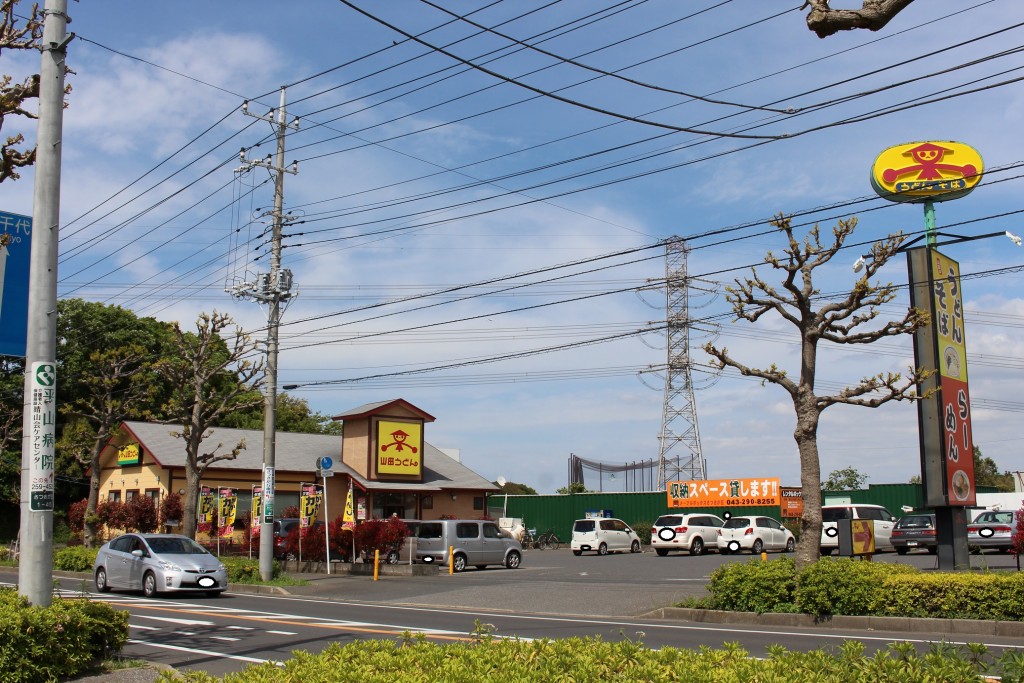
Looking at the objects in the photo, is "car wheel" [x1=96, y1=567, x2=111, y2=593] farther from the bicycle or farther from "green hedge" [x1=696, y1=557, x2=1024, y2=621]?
the bicycle

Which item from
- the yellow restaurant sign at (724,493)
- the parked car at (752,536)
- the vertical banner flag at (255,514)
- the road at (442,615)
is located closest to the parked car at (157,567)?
the road at (442,615)

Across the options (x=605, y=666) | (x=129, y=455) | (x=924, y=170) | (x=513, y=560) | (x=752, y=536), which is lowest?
(x=513, y=560)

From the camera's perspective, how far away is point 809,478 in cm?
1691

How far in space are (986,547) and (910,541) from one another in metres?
3.35

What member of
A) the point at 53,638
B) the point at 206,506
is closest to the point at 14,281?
the point at 53,638

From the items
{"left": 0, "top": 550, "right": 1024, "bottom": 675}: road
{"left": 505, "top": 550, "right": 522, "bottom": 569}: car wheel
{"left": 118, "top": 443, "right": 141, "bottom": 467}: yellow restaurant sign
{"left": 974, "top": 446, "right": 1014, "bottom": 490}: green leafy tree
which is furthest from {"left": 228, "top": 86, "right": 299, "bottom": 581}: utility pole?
{"left": 974, "top": 446, "right": 1014, "bottom": 490}: green leafy tree

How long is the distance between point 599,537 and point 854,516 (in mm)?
11275

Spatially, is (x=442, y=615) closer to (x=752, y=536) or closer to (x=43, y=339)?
(x=43, y=339)

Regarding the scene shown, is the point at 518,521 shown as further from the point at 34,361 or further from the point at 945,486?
the point at 34,361

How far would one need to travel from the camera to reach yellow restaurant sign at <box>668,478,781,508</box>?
4728 cm

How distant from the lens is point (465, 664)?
5.69 meters

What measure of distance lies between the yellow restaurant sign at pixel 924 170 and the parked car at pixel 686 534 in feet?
68.2

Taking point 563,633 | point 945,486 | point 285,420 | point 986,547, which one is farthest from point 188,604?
point 285,420

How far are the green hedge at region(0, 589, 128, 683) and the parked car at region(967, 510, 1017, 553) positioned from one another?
30.1m
